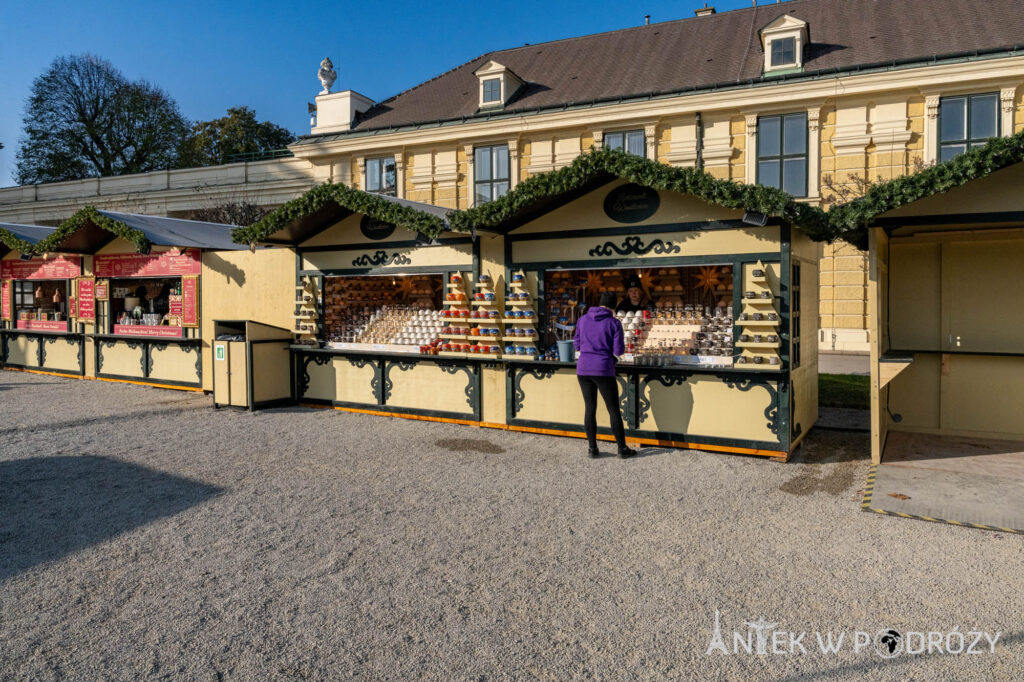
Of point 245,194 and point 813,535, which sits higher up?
point 245,194

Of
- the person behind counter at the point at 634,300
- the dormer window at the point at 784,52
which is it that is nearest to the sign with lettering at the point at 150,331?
the person behind counter at the point at 634,300

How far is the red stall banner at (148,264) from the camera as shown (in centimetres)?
1355

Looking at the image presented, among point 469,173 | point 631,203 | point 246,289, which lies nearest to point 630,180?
point 631,203

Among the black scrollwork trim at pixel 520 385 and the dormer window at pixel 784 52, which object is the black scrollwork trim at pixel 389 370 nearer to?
the black scrollwork trim at pixel 520 385

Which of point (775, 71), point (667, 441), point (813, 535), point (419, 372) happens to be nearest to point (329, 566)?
point (813, 535)

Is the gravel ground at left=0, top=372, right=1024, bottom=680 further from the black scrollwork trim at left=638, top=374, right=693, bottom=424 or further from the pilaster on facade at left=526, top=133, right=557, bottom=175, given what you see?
the pilaster on facade at left=526, top=133, right=557, bottom=175

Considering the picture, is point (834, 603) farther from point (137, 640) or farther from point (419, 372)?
point (419, 372)

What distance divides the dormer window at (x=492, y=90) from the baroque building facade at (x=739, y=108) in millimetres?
63

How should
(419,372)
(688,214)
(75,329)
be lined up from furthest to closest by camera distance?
(75,329) → (419,372) → (688,214)

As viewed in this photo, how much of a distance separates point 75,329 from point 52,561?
12.9 m

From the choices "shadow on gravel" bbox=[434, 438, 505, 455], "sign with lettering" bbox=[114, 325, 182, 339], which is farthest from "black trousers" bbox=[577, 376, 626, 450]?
"sign with lettering" bbox=[114, 325, 182, 339]

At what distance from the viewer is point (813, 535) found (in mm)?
5207

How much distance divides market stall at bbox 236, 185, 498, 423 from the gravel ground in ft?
7.77

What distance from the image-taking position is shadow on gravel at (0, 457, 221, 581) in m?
4.99
